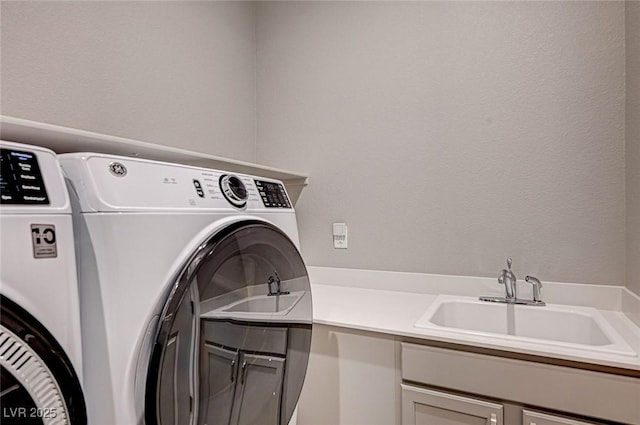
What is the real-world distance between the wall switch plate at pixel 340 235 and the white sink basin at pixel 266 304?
2.71 feet

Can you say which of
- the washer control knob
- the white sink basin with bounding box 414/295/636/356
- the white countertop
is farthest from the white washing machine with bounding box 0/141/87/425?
the white sink basin with bounding box 414/295/636/356

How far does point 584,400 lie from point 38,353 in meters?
1.31

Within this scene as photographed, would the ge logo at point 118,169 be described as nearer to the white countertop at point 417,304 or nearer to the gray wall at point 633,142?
the white countertop at point 417,304

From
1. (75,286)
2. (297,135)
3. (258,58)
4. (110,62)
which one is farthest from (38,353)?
(258,58)

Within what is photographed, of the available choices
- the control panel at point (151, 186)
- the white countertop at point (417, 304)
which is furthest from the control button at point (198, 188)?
the white countertop at point (417, 304)

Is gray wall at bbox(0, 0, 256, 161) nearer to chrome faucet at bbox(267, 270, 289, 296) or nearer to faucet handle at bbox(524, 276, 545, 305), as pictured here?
chrome faucet at bbox(267, 270, 289, 296)

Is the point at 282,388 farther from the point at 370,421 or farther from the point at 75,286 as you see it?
the point at 75,286

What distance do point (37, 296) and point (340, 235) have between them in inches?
60.7

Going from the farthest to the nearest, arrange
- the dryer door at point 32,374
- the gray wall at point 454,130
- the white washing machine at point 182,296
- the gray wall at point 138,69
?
the gray wall at point 454,130 → the gray wall at point 138,69 → the white washing machine at point 182,296 → the dryer door at point 32,374

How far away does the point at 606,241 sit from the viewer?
1.50 meters

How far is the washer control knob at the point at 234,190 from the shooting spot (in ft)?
3.39

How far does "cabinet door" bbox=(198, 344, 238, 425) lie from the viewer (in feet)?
2.97

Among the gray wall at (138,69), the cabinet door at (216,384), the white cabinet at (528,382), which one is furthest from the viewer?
the gray wall at (138,69)

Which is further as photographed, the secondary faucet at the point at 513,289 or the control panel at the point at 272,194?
the secondary faucet at the point at 513,289
